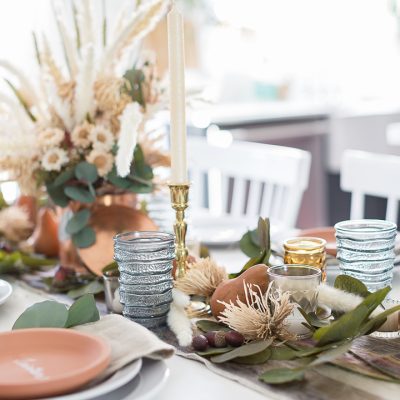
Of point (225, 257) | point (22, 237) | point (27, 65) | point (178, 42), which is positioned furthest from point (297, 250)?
point (27, 65)

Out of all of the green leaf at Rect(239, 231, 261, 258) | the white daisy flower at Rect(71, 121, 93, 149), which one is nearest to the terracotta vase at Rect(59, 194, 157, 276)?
the white daisy flower at Rect(71, 121, 93, 149)

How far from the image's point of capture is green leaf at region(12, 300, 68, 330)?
871 millimetres

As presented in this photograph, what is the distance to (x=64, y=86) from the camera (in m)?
1.26

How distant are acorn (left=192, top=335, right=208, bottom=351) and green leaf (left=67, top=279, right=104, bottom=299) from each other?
31cm

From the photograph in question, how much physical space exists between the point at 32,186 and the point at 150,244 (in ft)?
1.29

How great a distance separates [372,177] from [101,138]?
703 mm

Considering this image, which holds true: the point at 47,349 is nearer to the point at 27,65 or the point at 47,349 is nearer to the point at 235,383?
the point at 235,383

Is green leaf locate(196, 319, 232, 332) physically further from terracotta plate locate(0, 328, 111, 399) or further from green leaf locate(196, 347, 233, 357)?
terracotta plate locate(0, 328, 111, 399)

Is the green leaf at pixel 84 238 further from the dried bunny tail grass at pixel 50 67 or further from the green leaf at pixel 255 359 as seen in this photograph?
the green leaf at pixel 255 359

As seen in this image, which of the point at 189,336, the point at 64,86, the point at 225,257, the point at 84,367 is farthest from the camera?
the point at 225,257

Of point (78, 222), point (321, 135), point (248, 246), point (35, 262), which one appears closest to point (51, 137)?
point (78, 222)

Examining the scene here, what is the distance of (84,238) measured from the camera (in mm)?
1267

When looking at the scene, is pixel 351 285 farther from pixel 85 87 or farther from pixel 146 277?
pixel 85 87

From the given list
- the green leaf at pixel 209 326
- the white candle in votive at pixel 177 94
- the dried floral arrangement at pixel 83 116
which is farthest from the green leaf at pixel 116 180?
the green leaf at pixel 209 326
